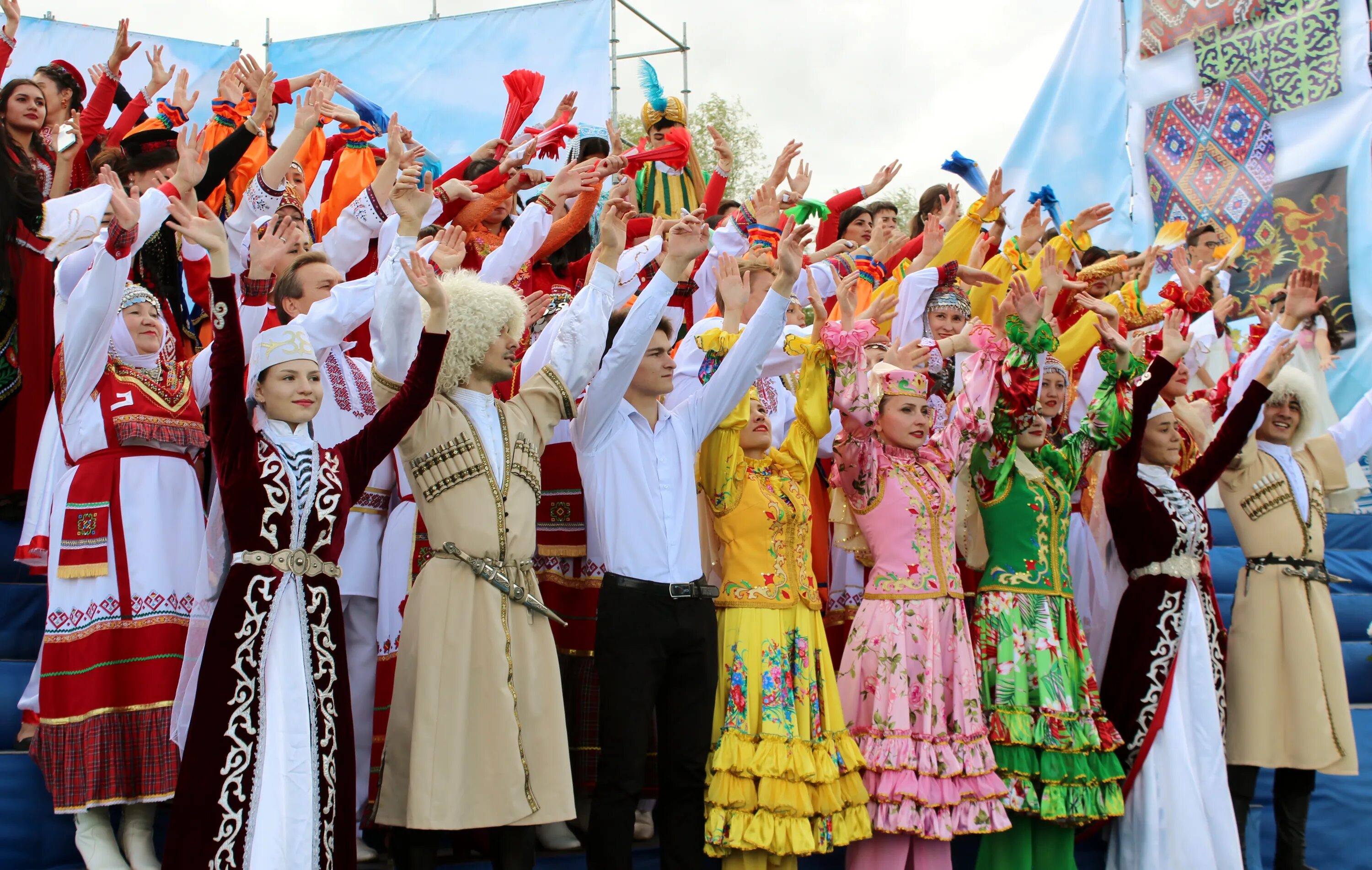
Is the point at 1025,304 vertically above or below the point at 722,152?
below

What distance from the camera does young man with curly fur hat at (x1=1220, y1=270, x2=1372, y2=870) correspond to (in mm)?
5617

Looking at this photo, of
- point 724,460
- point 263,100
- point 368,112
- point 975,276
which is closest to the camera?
→ point 724,460

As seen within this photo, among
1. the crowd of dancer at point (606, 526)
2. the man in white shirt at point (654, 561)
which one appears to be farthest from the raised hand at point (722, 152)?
the man in white shirt at point (654, 561)

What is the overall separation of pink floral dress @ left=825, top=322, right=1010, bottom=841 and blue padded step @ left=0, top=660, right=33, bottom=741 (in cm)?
308

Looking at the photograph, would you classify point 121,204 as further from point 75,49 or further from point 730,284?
point 75,49

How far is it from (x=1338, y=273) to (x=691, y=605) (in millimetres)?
6591

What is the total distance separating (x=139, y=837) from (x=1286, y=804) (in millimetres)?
4781

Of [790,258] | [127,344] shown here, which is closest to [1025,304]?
[790,258]

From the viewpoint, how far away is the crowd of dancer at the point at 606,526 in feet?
12.5

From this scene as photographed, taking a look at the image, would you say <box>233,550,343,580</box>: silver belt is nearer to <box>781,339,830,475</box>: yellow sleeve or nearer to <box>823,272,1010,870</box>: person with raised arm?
<box>781,339,830,475</box>: yellow sleeve

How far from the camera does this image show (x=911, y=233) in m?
8.02

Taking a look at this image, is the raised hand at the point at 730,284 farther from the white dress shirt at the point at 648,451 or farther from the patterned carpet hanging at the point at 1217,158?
the patterned carpet hanging at the point at 1217,158

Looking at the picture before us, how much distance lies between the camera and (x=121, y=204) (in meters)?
4.05

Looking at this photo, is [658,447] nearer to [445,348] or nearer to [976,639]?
[445,348]
